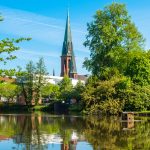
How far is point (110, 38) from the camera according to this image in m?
67.6

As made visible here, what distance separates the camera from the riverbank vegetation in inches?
2361

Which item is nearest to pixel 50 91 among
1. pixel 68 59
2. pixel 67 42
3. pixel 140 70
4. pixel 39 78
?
pixel 39 78

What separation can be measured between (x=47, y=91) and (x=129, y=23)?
34.4 m

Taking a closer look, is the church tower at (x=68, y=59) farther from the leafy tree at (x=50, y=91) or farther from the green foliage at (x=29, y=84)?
the green foliage at (x=29, y=84)

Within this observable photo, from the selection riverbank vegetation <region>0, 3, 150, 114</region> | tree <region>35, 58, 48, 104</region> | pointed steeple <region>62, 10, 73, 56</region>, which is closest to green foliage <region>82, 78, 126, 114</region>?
riverbank vegetation <region>0, 3, 150, 114</region>

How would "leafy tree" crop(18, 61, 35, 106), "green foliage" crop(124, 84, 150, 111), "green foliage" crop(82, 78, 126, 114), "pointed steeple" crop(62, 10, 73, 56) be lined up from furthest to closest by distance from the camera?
"pointed steeple" crop(62, 10, 73, 56) < "leafy tree" crop(18, 61, 35, 106) < "green foliage" crop(82, 78, 126, 114) < "green foliage" crop(124, 84, 150, 111)

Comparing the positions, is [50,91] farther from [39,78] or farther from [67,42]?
[67,42]

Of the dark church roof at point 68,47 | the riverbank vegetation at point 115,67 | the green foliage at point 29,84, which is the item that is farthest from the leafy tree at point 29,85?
the dark church roof at point 68,47

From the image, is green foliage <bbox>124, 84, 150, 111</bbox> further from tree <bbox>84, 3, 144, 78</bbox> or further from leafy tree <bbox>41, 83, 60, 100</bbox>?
leafy tree <bbox>41, 83, 60, 100</bbox>

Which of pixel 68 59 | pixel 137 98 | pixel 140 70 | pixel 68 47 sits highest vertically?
pixel 68 47

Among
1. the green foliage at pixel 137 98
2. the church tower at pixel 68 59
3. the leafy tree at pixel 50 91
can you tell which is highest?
the church tower at pixel 68 59

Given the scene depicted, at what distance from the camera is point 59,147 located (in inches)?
838

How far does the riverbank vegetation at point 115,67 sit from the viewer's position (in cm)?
5997

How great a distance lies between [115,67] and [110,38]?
482 centimetres
